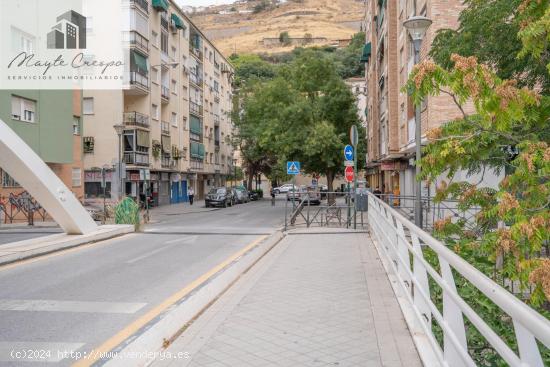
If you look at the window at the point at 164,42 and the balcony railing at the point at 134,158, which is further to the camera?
the window at the point at 164,42

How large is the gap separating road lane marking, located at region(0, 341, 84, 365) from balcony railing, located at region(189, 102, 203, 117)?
4604 cm

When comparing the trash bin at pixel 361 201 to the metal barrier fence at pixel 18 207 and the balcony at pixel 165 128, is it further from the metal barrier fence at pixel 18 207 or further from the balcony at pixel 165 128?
the balcony at pixel 165 128

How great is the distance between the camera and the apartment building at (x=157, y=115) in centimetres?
3541

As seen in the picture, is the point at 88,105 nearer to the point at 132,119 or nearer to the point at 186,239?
the point at 132,119

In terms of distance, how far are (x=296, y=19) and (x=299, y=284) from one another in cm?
17117

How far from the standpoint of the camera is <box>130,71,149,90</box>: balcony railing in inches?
1375

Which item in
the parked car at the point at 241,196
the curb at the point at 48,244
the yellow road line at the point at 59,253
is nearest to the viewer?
the yellow road line at the point at 59,253

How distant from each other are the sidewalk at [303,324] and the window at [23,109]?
19796 mm

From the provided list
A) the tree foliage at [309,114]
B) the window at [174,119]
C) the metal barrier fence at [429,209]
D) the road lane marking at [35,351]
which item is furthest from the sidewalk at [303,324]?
the window at [174,119]

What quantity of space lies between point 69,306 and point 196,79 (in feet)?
156

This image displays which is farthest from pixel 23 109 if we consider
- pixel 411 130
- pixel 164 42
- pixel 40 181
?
pixel 164 42

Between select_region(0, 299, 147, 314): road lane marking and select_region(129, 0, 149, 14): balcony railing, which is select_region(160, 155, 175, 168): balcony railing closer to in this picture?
select_region(129, 0, 149, 14): balcony railing

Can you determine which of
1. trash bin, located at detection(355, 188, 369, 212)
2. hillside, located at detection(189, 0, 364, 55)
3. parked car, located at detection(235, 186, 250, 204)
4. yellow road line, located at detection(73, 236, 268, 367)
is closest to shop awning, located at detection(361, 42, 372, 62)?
parked car, located at detection(235, 186, 250, 204)

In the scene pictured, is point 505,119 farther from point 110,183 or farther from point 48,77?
point 110,183
